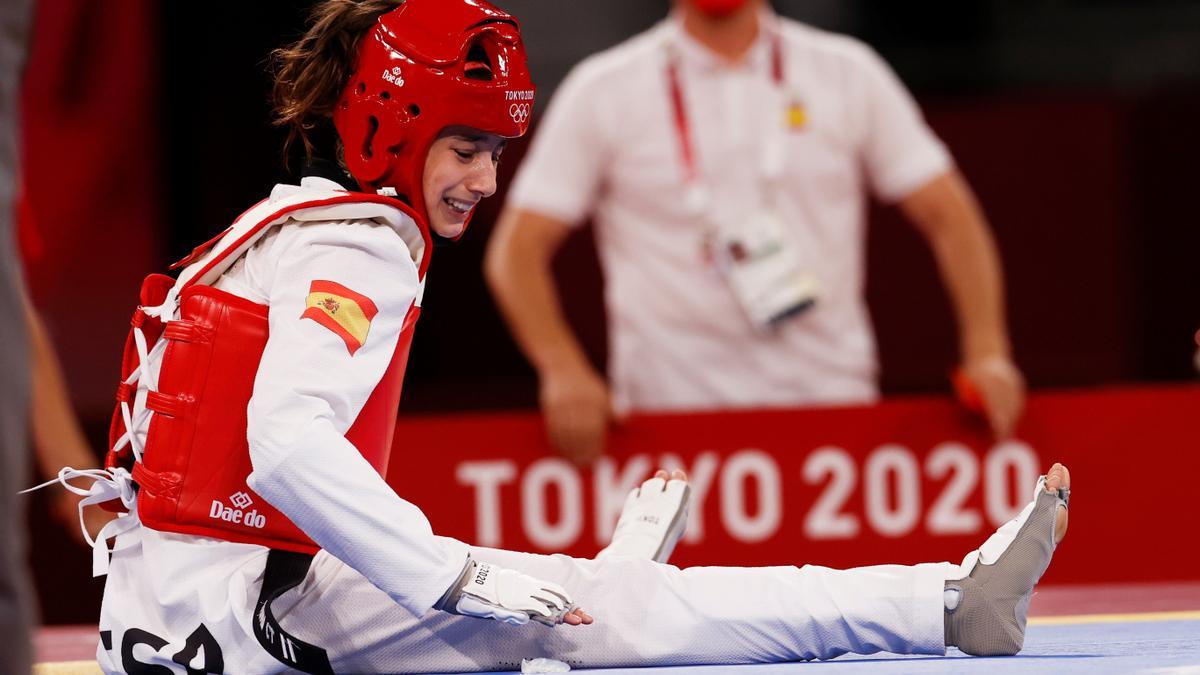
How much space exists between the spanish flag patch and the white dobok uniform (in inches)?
0.8

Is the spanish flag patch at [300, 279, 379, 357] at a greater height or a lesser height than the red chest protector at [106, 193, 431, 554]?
greater

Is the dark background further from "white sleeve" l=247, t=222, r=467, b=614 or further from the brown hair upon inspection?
"white sleeve" l=247, t=222, r=467, b=614

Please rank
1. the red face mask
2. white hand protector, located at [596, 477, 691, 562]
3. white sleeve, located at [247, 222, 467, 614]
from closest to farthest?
1. white sleeve, located at [247, 222, 467, 614]
2. white hand protector, located at [596, 477, 691, 562]
3. the red face mask

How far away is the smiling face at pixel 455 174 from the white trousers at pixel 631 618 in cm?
68

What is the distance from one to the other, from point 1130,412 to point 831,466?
3.46 feet

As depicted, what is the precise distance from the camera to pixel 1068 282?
299 inches

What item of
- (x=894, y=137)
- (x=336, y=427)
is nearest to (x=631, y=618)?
(x=336, y=427)

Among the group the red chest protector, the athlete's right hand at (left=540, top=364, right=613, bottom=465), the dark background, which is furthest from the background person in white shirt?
the red chest protector

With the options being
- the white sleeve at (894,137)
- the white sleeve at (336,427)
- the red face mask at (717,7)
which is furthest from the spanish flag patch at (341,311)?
the white sleeve at (894,137)

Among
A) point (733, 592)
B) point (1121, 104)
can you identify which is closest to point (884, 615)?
point (733, 592)

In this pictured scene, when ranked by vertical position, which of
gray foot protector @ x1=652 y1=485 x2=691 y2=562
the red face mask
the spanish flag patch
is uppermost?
the red face mask

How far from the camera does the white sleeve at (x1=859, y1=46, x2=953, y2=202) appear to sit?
588 centimetres

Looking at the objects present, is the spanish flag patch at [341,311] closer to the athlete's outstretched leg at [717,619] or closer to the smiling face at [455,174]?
the smiling face at [455,174]

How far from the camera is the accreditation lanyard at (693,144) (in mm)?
5777
